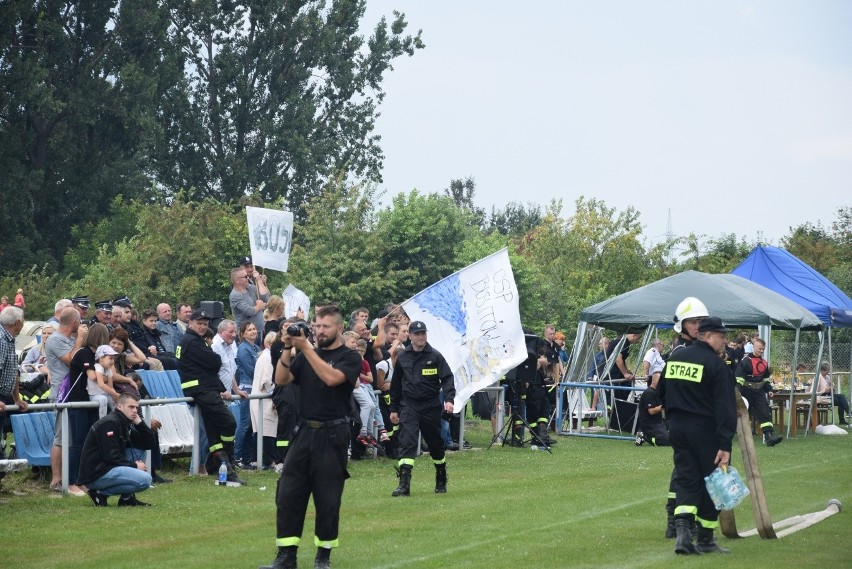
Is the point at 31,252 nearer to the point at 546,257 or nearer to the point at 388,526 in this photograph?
the point at 546,257

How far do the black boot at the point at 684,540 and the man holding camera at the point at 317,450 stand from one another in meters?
2.97

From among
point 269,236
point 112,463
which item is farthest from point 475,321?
point 112,463

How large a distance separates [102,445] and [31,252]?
43.8m

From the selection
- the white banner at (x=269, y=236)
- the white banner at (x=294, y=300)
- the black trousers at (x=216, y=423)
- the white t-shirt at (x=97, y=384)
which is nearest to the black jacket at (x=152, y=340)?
the black trousers at (x=216, y=423)

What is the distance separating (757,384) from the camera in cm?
2525

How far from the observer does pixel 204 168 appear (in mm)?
60000

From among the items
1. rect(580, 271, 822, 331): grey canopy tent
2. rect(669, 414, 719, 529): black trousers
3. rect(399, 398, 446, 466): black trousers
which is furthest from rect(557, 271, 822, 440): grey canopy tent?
rect(669, 414, 719, 529): black trousers

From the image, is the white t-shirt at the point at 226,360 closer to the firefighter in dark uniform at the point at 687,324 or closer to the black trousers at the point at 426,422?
the black trousers at the point at 426,422

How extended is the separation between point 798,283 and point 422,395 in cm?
1926

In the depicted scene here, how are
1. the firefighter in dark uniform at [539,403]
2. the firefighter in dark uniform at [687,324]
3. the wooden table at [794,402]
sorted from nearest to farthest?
1. the firefighter in dark uniform at [687,324]
2. the firefighter in dark uniform at [539,403]
3. the wooden table at [794,402]

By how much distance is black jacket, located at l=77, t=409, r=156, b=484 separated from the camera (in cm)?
1330

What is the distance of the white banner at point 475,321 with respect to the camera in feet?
62.2

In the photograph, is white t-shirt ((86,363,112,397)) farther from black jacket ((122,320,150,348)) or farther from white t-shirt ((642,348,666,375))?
white t-shirt ((642,348,666,375))

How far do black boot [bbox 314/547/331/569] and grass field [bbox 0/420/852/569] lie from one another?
405 millimetres
